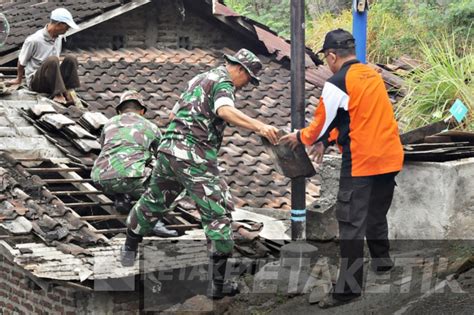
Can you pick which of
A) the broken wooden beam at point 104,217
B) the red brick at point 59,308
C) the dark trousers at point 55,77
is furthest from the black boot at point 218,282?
the dark trousers at point 55,77

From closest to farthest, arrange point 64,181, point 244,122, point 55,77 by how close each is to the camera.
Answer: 1. point 244,122
2. point 64,181
3. point 55,77

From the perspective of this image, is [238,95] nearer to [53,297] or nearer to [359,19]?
[359,19]

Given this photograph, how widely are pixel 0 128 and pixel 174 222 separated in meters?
2.71

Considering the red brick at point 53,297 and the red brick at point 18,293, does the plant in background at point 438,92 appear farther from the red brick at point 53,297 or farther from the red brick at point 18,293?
the red brick at point 18,293

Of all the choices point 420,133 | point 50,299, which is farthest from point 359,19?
point 50,299

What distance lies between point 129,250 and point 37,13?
8111 millimetres

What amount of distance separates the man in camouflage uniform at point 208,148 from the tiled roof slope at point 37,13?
6.73 meters

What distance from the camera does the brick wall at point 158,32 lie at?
559 inches

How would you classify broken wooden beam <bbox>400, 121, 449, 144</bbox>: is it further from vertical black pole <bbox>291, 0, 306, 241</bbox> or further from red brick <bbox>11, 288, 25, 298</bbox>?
red brick <bbox>11, 288, 25, 298</bbox>

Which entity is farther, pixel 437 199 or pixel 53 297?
pixel 53 297

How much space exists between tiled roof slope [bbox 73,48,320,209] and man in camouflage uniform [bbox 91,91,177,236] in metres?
1.68

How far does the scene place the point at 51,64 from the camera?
37.8ft

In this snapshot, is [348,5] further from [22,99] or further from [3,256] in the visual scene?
[3,256]

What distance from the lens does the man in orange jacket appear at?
634cm
